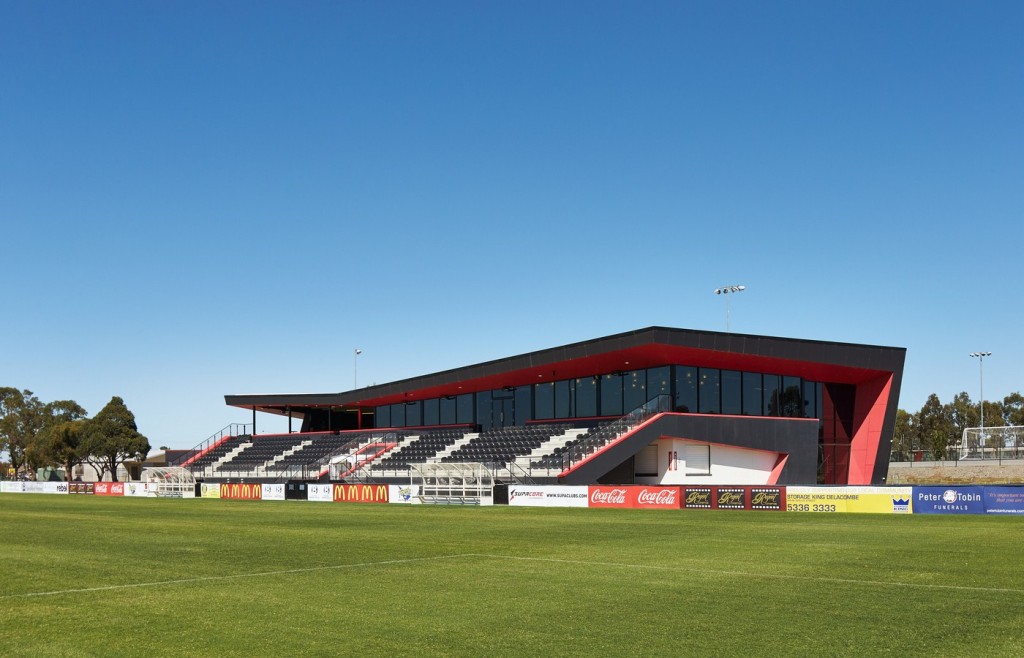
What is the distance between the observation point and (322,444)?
74000 millimetres

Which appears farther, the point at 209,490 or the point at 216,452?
the point at 216,452

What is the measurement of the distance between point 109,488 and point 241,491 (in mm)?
17160

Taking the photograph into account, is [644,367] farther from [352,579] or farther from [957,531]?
[352,579]

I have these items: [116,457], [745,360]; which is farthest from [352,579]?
[116,457]

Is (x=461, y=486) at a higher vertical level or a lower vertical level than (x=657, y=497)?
lower

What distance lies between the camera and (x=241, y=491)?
5612 cm

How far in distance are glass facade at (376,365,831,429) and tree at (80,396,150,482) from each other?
6044 cm

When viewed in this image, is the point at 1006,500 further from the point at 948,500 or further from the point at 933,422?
the point at 933,422

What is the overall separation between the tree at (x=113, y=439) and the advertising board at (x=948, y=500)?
326ft

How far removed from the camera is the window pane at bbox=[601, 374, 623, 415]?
190 feet

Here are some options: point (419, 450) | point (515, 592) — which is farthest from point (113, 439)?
point (515, 592)

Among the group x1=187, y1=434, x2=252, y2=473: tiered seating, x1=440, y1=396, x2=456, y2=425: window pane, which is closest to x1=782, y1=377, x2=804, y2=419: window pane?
x1=440, y1=396, x2=456, y2=425: window pane

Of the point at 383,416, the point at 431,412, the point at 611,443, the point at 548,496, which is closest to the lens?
the point at 548,496

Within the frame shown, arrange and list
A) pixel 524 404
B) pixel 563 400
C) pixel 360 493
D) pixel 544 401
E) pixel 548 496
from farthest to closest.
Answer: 1. pixel 524 404
2. pixel 544 401
3. pixel 563 400
4. pixel 360 493
5. pixel 548 496
